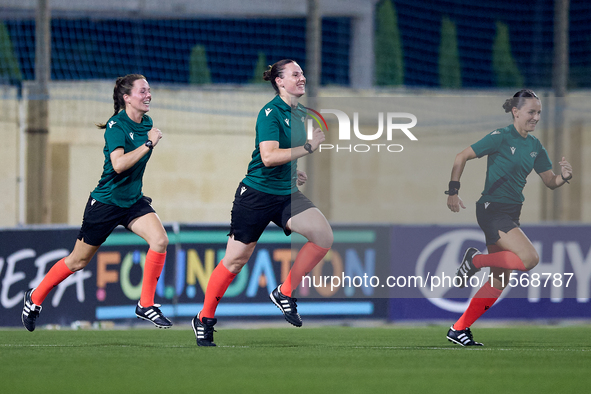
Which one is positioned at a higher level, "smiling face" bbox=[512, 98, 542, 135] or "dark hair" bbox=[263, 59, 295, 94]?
"dark hair" bbox=[263, 59, 295, 94]

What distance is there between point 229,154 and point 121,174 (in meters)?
7.32

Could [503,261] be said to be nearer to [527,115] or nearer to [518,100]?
[527,115]

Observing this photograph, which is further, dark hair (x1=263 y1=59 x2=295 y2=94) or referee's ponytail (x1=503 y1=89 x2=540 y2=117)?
referee's ponytail (x1=503 y1=89 x2=540 y2=117)

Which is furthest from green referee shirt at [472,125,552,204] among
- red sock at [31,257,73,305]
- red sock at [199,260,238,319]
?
red sock at [31,257,73,305]

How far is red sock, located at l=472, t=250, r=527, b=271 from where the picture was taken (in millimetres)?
6965

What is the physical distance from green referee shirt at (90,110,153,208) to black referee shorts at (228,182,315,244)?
2.98 ft

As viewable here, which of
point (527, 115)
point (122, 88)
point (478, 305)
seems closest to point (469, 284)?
point (478, 305)

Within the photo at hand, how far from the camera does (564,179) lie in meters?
6.91

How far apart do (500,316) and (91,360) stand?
5560 mm

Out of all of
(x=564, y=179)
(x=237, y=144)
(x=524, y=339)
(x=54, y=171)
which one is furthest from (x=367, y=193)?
(x=564, y=179)

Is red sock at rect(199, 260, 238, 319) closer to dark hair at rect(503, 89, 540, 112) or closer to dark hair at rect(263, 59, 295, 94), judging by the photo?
dark hair at rect(263, 59, 295, 94)

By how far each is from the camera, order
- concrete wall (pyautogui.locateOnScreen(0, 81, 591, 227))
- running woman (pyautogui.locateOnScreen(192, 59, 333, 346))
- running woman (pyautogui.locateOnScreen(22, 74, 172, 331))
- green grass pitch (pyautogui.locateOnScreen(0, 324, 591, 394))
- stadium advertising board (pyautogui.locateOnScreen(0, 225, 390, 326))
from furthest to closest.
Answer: concrete wall (pyautogui.locateOnScreen(0, 81, 591, 227)), stadium advertising board (pyautogui.locateOnScreen(0, 225, 390, 326)), running woman (pyautogui.locateOnScreen(22, 74, 172, 331)), running woman (pyautogui.locateOnScreen(192, 59, 333, 346)), green grass pitch (pyautogui.locateOnScreen(0, 324, 591, 394))

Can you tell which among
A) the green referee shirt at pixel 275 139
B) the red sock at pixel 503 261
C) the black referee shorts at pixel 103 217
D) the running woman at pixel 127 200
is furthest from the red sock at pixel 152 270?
the red sock at pixel 503 261

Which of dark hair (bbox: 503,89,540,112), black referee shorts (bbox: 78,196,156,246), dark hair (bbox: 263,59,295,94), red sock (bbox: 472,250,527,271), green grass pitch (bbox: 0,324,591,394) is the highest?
dark hair (bbox: 263,59,295,94)
